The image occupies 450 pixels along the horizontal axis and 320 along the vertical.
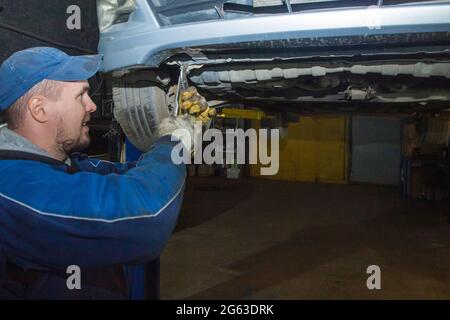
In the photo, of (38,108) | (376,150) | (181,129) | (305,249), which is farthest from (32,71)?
(376,150)

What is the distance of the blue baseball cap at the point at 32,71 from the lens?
1105 mm

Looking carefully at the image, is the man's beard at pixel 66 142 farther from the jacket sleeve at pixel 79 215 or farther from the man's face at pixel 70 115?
the jacket sleeve at pixel 79 215

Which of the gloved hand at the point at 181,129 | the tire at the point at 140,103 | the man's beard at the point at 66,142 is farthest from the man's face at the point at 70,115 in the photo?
the tire at the point at 140,103

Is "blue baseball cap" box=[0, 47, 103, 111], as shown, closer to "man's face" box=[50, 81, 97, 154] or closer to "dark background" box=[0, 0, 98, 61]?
"man's face" box=[50, 81, 97, 154]

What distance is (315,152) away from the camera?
9594mm

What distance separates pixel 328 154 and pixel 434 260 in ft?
19.3

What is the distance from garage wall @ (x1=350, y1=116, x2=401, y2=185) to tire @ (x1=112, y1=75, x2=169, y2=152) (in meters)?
7.94

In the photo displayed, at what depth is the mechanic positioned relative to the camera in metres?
0.98

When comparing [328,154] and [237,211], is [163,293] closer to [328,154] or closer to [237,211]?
[237,211]

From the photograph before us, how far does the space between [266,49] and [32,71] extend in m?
0.82

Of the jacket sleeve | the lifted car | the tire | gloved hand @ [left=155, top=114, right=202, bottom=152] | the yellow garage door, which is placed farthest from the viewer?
the yellow garage door

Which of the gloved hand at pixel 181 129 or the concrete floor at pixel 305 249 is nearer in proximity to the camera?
the gloved hand at pixel 181 129

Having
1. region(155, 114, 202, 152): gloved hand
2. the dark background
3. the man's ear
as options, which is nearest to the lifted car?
region(155, 114, 202, 152): gloved hand

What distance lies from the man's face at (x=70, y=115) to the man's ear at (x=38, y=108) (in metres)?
0.03
